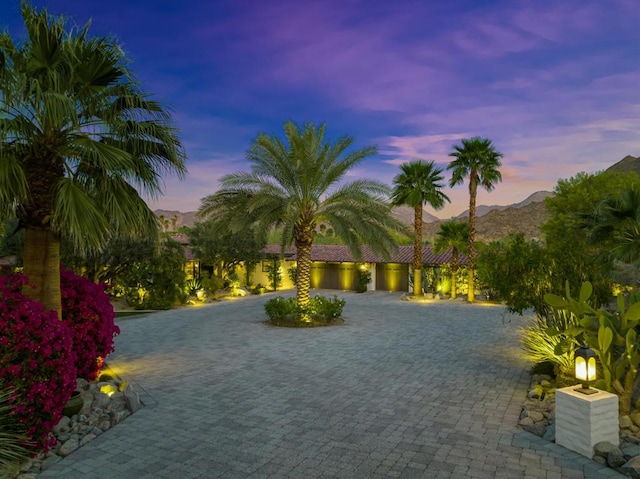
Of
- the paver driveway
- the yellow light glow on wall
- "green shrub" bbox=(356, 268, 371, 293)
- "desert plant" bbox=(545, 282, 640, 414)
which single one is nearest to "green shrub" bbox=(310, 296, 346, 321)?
the paver driveway

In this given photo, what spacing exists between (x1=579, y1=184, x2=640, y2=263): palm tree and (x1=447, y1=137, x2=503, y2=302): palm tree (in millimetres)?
12912

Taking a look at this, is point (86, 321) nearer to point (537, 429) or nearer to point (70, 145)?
point (70, 145)

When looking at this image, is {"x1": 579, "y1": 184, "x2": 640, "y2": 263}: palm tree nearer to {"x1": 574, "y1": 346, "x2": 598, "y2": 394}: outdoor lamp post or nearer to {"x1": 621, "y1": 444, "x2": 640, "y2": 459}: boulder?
{"x1": 574, "y1": 346, "x2": 598, "y2": 394}: outdoor lamp post

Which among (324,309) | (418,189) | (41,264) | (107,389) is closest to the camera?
(41,264)

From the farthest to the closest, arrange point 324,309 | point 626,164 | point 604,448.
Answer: point 626,164 → point 324,309 → point 604,448

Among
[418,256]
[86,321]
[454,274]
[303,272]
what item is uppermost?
[418,256]

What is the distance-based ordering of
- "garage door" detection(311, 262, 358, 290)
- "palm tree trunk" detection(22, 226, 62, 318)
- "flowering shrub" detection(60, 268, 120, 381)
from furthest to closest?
"garage door" detection(311, 262, 358, 290) → "flowering shrub" detection(60, 268, 120, 381) → "palm tree trunk" detection(22, 226, 62, 318)

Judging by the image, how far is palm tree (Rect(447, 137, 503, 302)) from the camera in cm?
2606

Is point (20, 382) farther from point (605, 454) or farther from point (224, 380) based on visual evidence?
point (605, 454)

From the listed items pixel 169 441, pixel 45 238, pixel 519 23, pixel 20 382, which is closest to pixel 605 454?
pixel 169 441

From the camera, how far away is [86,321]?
29.5ft

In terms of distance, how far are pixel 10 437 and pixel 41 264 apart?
10.8 ft

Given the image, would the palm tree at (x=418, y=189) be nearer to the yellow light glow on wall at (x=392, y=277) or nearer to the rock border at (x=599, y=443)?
the yellow light glow on wall at (x=392, y=277)

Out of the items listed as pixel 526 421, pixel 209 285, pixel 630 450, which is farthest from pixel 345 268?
pixel 630 450
